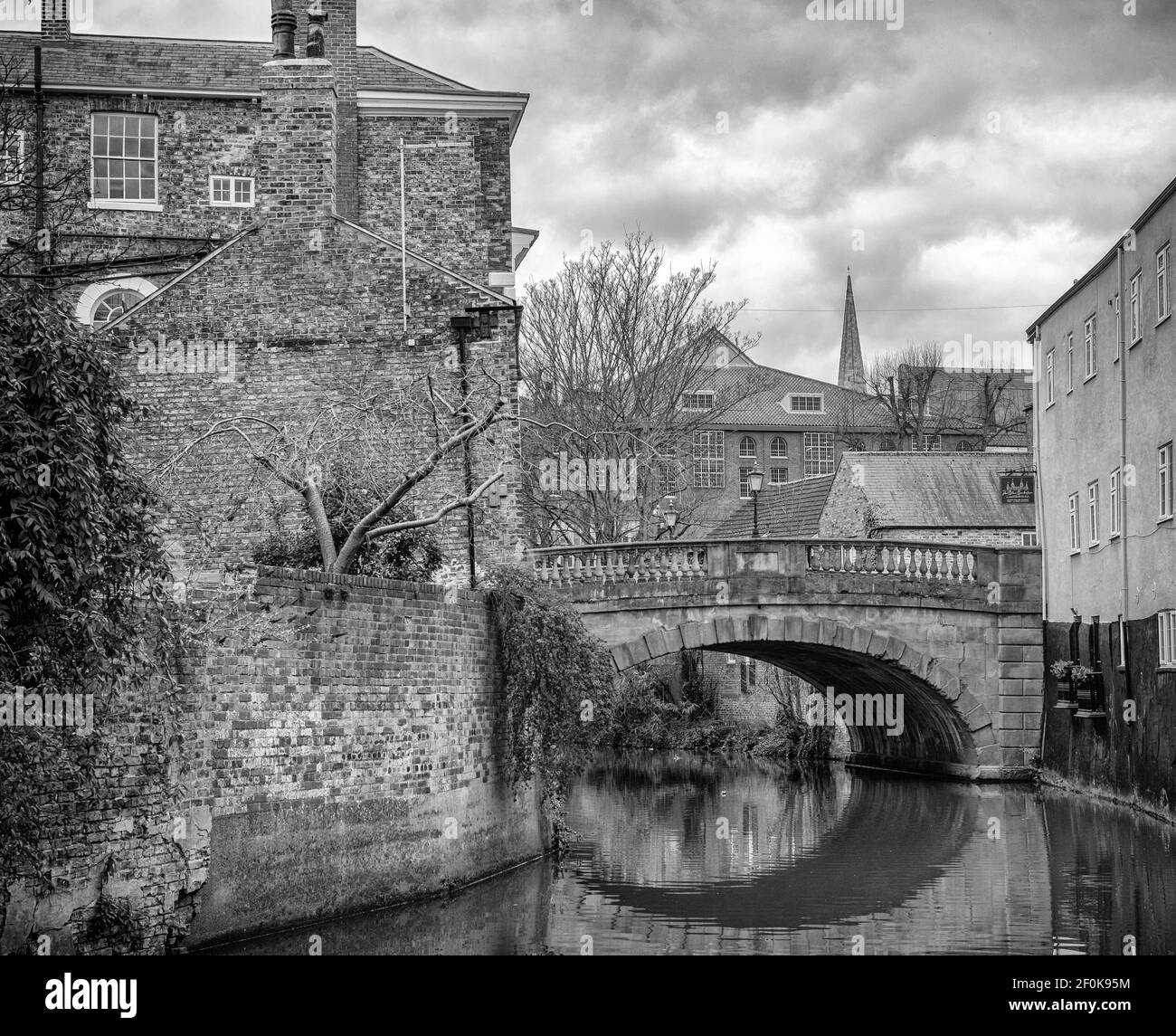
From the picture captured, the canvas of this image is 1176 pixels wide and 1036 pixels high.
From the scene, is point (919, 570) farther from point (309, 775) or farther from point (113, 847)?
point (113, 847)

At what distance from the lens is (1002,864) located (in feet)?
55.8

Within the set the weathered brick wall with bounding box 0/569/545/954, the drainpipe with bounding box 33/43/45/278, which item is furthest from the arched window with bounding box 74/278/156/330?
the weathered brick wall with bounding box 0/569/545/954

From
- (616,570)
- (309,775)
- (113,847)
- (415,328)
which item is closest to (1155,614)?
(616,570)

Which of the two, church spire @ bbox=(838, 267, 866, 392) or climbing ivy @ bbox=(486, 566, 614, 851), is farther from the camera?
church spire @ bbox=(838, 267, 866, 392)

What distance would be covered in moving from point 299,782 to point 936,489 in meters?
24.5

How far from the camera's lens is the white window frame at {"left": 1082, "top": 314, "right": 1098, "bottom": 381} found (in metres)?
22.6

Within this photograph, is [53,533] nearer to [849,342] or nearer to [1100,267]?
[1100,267]

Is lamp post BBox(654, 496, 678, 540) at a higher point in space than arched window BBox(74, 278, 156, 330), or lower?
lower

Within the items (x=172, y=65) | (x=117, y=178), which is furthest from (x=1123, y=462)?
(x=172, y=65)

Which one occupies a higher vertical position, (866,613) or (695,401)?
(695,401)

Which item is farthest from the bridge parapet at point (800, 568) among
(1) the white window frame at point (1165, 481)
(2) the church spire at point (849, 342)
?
(2) the church spire at point (849, 342)

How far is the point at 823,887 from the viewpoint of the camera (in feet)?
52.6

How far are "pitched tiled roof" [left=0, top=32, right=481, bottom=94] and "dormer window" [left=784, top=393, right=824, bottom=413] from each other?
45.0 metres

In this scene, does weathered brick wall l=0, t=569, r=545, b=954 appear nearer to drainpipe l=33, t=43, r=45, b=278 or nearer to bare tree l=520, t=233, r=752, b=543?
drainpipe l=33, t=43, r=45, b=278
